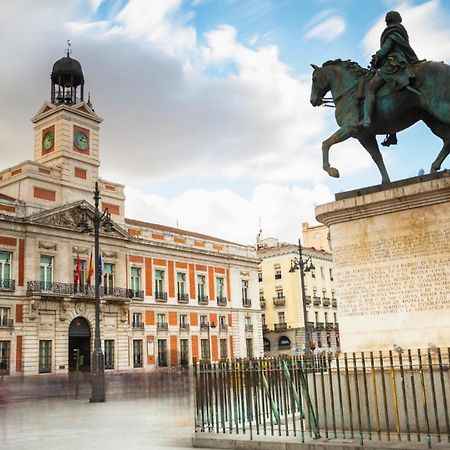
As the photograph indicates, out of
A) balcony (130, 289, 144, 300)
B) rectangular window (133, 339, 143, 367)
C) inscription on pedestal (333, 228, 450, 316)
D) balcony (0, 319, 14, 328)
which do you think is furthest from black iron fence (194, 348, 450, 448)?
balcony (130, 289, 144, 300)

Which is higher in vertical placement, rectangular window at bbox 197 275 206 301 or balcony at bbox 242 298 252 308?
rectangular window at bbox 197 275 206 301

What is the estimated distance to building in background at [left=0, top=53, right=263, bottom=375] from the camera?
109 feet

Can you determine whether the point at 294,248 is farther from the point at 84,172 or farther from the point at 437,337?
the point at 437,337

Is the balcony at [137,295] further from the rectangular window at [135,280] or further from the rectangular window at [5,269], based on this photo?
the rectangular window at [5,269]

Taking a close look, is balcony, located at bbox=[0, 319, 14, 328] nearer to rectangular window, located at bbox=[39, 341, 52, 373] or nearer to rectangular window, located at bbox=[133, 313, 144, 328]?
rectangular window, located at bbox=[39, 341, 52, 373]

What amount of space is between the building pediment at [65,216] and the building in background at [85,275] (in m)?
0.07

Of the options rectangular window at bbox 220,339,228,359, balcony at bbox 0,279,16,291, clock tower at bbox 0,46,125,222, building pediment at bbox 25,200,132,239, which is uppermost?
clock tower at bbox 0,46,125,222

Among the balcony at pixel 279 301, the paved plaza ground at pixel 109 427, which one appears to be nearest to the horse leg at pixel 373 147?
the paved plaza ground at pixel 109 427

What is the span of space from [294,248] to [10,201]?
1226 inches

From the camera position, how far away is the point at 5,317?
1267 inches

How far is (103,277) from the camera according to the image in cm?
3809

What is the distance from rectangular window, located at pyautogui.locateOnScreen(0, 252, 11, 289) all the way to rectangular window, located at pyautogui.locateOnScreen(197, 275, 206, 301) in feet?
52.1

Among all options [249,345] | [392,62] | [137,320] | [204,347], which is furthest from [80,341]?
[392,62]

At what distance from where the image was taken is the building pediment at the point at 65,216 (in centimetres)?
3438
